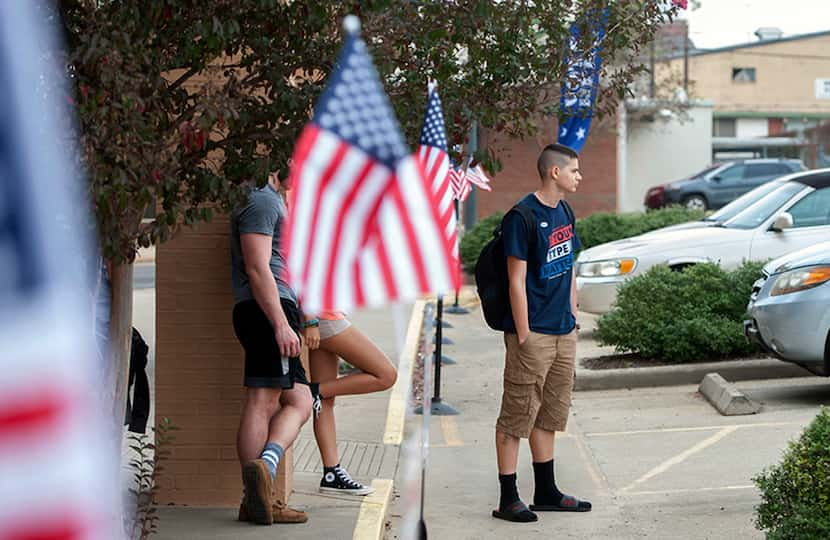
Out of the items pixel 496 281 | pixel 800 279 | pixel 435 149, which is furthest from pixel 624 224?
pixel 435 149

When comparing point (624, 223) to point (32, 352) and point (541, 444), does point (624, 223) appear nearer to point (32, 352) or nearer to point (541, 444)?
point (541, 444)

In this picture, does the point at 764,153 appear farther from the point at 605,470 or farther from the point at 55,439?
the point at 55,439

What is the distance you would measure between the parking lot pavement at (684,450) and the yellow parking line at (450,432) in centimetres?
86

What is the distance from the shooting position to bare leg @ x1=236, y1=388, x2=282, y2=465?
19.6 feet

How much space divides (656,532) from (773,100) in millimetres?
72461

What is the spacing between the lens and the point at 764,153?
213 ft

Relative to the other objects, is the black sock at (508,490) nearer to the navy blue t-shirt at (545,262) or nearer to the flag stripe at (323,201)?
the navy blue t-shirt at (545,262)

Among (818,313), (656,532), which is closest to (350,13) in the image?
(656,532)

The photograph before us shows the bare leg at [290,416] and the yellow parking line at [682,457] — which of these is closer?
the bare leg at [290,416]

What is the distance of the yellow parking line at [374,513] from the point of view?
241 inches

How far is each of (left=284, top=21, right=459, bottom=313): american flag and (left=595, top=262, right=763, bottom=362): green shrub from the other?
27.7 ft

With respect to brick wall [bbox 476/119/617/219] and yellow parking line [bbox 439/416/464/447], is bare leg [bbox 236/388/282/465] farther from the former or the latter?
brick wall [bbox 476/119/617/219]

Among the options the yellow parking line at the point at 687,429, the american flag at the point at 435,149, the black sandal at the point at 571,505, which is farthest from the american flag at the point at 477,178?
the american flag at the point at 435,149

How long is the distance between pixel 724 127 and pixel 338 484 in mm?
Answer: 69119
